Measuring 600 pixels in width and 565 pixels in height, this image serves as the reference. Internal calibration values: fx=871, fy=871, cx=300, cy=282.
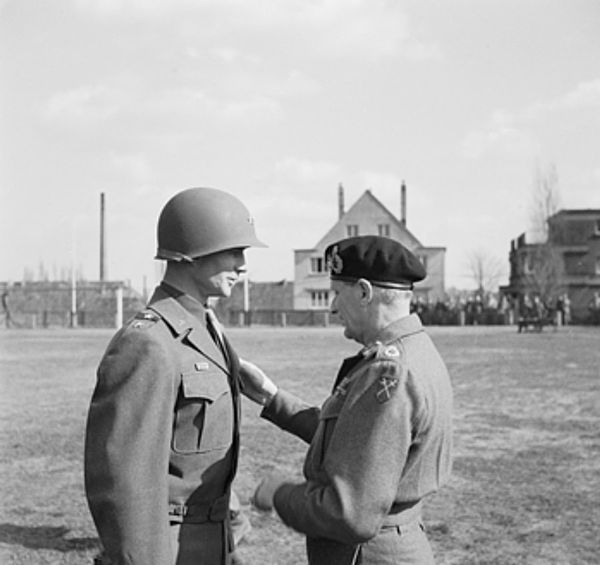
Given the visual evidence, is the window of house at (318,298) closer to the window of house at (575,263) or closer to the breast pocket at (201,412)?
the window of house at (575,263)

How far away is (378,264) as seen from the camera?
9.06 ft

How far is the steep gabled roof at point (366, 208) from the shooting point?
206 ft

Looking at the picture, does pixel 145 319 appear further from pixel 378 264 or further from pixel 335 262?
pixel 378 264

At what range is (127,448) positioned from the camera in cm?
257

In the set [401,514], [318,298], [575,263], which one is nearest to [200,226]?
[401,514]

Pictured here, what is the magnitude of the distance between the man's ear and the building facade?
2020 inches

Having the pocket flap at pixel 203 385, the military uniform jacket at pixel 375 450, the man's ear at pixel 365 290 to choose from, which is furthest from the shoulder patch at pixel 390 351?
the pocket flap at pixel 203 385

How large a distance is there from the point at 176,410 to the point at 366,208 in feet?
201

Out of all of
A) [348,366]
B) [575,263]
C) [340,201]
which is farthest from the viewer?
[340,201]

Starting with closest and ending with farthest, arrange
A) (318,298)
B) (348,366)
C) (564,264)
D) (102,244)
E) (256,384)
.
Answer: (348,366), (256,384), (564,264), (318,298), (102,244)

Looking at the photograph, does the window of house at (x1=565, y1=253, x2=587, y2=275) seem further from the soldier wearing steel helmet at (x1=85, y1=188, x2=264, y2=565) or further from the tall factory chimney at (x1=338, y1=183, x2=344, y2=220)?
Result: the soldier wearing steel helmet at (x1=85, y1=188, x2=264, y2=565)

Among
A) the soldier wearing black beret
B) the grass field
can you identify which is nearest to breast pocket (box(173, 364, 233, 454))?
the soldier wearing black beret

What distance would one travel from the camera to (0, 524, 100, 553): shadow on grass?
19.5 ft

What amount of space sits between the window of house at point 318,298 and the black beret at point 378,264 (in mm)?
59955
